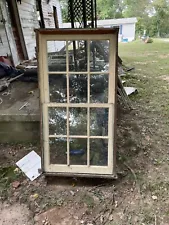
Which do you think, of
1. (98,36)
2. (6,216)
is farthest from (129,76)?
(6,216)

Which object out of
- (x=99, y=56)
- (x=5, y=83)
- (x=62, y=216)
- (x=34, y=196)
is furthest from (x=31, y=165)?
(x=5, y=83)

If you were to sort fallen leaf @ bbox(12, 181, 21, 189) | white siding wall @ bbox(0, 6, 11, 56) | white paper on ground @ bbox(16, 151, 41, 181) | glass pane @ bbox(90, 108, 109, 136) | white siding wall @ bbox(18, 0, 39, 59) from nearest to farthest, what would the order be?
glass pane @ bbox(90, 108, 109, 136)
fallen leaf @ bbox(12, 181, 21, 189)
white paper on ground @ bbox(16, 151, 41, 181)
white siding wall @ bbox(0, 6, 11, 56)
white siding wall @ bbox(18, 0, 39, 59)

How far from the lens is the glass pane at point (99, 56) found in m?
2.34

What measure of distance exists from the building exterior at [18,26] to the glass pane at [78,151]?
2.89m

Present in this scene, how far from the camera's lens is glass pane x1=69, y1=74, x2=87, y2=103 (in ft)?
7.80

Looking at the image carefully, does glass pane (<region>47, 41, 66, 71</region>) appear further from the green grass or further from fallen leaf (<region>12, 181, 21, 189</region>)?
the green grass

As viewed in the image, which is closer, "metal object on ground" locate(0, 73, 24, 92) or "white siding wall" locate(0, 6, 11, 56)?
"metal object on ground" locate(0, 73, 24, 92)

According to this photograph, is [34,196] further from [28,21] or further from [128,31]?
[128,31]

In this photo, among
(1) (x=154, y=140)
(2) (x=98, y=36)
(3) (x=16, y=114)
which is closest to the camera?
(2) (x=98, y=36)

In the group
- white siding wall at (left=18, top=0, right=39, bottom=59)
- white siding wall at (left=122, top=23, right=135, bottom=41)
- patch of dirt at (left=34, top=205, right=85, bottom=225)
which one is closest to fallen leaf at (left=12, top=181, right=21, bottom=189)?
patch of dirt at (left=34, top=205, right=85, bottom=225)

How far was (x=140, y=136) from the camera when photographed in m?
3.59

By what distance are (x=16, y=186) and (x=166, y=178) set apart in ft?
5.14

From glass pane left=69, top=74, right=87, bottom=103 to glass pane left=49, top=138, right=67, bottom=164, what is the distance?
1.39 feet

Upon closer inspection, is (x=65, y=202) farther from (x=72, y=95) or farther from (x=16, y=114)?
(x=16, y=114)
